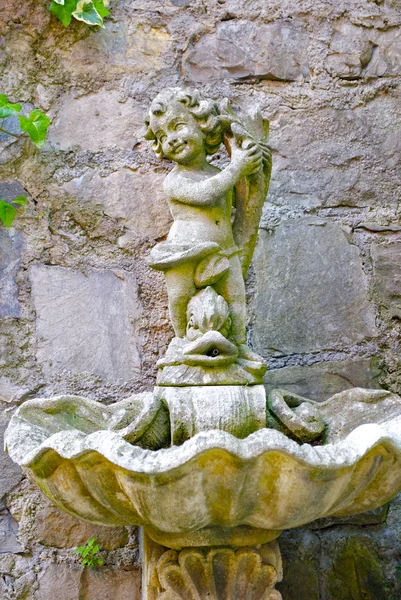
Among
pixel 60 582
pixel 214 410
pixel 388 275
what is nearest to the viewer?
pixel 214 410

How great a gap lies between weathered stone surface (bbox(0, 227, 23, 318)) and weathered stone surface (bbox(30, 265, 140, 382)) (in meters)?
0.05

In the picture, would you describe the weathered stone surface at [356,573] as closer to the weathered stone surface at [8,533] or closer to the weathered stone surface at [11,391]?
the weathered stone surface at [8,533]

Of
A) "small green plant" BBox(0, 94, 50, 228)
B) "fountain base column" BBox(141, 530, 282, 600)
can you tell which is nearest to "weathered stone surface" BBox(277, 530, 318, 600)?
"fountain base column" BBox(141, 530, 282, 600)

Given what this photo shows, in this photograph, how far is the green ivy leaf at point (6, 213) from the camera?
183 cm

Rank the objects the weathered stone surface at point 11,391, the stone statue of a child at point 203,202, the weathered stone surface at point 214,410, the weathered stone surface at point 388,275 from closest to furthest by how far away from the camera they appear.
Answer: the weathered stone surface at point 214,410, the stone statue of a child at point 203,202, the weathered stone surface at point 11,391, the weathered stone surface at point 388,275

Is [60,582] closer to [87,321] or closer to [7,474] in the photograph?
[7,474]

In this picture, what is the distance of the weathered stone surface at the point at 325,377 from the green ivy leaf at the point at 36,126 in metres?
0.85

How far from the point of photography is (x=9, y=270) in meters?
1.85

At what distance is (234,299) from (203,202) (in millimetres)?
213

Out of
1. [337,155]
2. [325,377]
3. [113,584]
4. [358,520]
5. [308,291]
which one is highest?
[337,155]

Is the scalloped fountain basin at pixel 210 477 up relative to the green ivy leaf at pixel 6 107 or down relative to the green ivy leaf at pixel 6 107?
down

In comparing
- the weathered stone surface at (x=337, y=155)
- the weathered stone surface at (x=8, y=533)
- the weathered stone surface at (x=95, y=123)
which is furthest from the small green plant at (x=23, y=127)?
the weathered stone surface at (x=8, y=533)

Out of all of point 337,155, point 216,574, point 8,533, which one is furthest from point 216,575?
point 337,155

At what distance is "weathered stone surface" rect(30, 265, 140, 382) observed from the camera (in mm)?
1802
